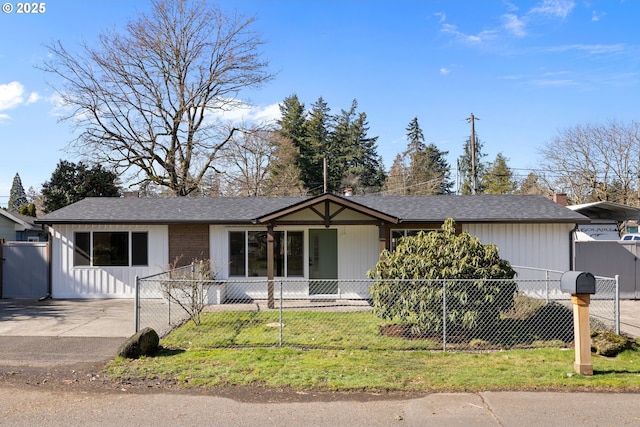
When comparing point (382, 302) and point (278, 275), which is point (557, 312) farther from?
point (278, 275)

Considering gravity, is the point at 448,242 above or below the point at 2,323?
above

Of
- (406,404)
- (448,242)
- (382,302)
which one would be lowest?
(406,404)

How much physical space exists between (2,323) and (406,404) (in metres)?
9.53

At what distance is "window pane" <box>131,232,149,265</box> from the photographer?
1464 cm

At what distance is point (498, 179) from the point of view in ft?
175

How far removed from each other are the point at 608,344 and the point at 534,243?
285 inches

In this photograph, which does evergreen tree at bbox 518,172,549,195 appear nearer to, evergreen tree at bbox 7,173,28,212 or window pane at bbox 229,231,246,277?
window pane at bbox 229,231,246,277

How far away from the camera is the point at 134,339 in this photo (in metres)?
7.33

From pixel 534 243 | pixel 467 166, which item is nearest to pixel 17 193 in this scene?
pixel 467 166

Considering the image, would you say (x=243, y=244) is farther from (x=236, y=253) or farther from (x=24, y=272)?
(x=24, y=272)

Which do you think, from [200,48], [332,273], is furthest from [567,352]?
[200,48]

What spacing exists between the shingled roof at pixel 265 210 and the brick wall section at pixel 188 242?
413 mm

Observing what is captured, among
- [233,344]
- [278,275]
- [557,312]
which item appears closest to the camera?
[233,344]

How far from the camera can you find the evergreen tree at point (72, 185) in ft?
85.9
